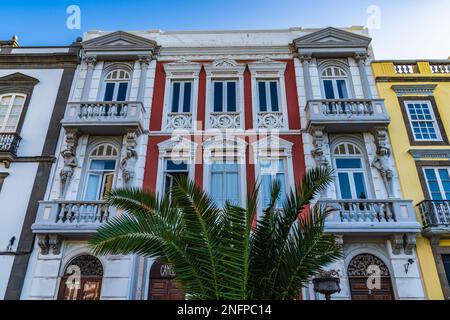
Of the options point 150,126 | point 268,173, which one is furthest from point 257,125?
point 150,126

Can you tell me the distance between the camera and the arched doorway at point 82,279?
431 inches

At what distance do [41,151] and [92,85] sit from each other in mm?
3516

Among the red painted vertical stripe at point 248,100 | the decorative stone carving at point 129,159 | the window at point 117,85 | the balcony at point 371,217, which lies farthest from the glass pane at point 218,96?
the balcony at point 371,217

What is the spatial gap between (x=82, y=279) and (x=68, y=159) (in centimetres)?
435

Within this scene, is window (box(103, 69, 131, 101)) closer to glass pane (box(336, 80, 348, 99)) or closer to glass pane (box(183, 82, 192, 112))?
glass pane (box(183, 82, 192, 112))

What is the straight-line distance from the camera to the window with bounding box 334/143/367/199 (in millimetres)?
12336

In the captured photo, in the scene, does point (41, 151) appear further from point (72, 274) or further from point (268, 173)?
point (268, 173)

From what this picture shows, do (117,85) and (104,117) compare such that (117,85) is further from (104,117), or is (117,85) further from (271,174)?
(271,174)

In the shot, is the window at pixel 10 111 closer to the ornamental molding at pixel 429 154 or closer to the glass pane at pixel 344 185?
the glass pane at pixel 344 185

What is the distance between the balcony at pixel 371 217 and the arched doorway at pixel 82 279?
7.64 m

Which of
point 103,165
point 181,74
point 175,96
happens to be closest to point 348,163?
point 175,96

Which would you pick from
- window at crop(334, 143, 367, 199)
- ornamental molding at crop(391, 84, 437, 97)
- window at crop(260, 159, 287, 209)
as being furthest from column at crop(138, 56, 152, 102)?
ornamental molding at crop(391, 84, 437, 97)

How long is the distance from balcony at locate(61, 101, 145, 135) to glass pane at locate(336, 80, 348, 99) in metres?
8.26

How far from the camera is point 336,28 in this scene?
50.2 feet
